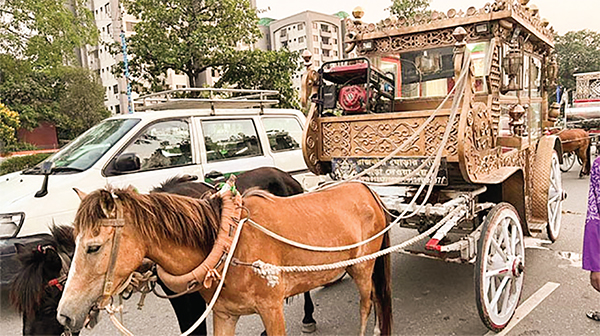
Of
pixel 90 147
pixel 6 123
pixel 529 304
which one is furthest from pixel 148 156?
pixel 6 123

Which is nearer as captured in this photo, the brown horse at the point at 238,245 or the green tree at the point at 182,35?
the brown horse at the point at 238,245

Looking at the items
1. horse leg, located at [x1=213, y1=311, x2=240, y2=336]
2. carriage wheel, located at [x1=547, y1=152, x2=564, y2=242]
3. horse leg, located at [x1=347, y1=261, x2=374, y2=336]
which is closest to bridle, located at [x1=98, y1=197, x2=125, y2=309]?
horse leg, located at [x1=213, y1=311, x2=240, y2=336]

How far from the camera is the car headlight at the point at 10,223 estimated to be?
12.2ft

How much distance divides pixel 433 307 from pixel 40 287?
10.2 ft

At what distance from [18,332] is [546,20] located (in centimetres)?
672

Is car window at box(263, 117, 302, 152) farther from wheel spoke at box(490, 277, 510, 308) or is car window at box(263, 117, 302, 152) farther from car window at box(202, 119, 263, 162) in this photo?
wheel spoke at box(490, 277, 510, 308)

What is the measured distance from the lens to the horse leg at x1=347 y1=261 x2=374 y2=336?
2783mm

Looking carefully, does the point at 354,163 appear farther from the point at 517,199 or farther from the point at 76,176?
the point at 76,176

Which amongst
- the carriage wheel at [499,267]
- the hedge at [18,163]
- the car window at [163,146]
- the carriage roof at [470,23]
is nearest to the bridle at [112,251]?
the carriage wheel at [499,267]

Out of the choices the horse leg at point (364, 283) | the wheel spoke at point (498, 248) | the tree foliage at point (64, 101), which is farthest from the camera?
the tree foliage at point (64, 101)

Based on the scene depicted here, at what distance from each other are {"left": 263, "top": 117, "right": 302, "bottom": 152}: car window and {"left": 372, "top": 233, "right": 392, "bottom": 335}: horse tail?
3007 millimetres

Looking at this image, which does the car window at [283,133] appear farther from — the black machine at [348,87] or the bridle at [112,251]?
the bridle at [112,251]

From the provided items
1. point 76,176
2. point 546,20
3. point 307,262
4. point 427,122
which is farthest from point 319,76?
point 546,20

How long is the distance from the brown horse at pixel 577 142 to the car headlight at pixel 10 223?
10.0 metres
